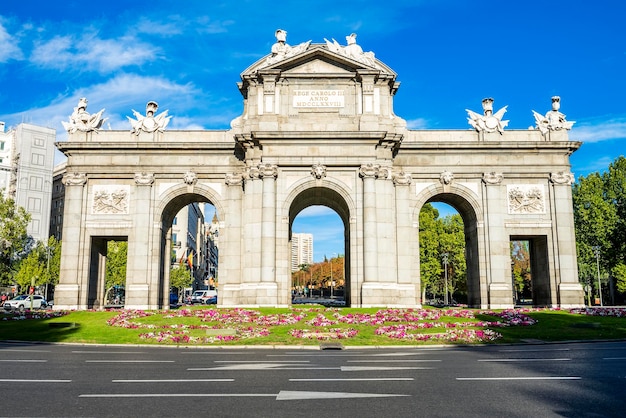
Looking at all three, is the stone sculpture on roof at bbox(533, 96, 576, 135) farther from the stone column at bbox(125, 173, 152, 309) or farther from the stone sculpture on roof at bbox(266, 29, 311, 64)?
the stone column at bbox(125, 173, 152, 309)

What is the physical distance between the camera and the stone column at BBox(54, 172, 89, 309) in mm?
44844

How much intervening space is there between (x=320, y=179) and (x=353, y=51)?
444 inches

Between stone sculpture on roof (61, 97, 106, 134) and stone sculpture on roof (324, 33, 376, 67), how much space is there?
2070 cm

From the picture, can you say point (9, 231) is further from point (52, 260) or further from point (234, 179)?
point (234, 179)

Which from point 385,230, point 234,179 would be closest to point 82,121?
point 234,179

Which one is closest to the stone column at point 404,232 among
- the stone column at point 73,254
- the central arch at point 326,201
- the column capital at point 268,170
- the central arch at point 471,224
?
the central arch at point 471,224

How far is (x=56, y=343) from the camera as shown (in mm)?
27922

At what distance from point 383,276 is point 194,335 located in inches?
686

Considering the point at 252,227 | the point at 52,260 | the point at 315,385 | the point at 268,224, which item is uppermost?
the point at 268,224

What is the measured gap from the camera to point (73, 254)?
45.8m

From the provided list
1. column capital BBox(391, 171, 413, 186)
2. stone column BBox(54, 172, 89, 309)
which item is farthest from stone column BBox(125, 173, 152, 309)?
column capital BBox(391, 171, 413, 186)

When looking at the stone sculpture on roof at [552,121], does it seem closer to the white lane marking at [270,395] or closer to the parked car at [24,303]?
the white lane marking at [270,395]

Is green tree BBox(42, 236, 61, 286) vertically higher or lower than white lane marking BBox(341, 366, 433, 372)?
higher

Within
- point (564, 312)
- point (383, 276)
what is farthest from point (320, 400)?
point (564, 312)
